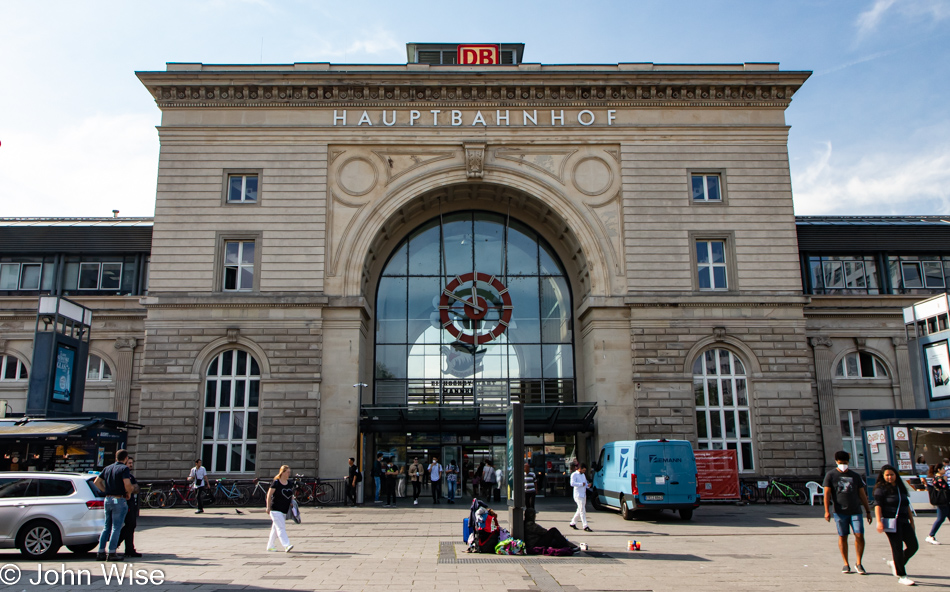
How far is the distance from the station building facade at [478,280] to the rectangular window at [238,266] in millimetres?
97

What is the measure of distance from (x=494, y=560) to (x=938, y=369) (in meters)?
21.4

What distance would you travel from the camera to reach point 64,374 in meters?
26.4

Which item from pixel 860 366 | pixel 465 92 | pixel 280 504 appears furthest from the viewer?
pixel 860 366

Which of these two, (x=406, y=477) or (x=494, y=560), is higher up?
(x=406, y=477)

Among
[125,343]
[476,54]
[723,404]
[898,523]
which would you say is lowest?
[898,523]

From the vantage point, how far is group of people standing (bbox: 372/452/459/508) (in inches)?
1184

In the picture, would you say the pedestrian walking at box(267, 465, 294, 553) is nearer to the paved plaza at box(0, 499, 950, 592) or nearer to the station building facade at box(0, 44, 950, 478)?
the paved plaza at box(0, 499, 950, 592)

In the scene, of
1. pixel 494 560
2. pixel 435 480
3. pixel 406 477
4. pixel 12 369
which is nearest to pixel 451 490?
pixel 435 480

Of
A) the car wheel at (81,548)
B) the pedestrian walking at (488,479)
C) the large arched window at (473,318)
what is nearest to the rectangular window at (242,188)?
the large arched window at (473,318)

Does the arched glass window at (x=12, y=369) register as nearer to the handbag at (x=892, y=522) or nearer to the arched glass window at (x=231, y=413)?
the arched glass window at (x=231, y=413)

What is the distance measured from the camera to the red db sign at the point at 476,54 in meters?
37.2

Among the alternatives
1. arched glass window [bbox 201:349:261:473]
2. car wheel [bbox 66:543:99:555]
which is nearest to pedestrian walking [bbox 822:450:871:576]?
car wheel [bbox 66:543:99:555]

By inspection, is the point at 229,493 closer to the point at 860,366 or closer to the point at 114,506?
the point at 114,506

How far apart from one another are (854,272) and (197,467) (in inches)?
1251
